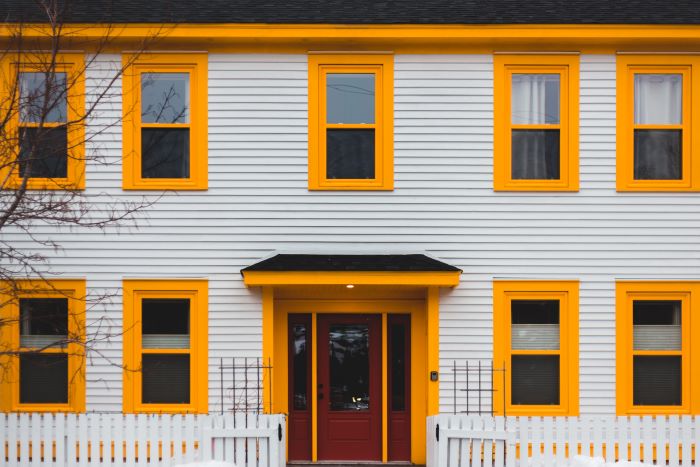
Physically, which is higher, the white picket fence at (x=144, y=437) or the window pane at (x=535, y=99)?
the window pane at (x=535, y=99)

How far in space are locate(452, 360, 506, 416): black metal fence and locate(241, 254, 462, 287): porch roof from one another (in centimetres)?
143

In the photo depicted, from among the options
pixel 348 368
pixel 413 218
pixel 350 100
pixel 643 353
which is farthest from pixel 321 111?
pixel 643 353

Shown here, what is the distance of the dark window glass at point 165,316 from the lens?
10414 mm

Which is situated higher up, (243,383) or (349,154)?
(349,154)

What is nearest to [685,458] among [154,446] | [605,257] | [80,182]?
[605,257]

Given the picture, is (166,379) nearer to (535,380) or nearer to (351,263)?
(351,263)

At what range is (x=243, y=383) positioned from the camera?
10.2 m

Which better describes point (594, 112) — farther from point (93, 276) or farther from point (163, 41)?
point (93, 276)

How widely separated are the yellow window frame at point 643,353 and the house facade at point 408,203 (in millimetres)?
29

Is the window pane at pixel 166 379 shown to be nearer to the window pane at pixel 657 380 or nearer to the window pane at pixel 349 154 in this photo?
the window pane at pixel 349 154

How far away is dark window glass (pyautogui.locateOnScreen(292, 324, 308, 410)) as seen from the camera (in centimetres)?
1073

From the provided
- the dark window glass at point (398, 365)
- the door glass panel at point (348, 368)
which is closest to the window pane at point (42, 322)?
the door glass panel at point (348, 368)

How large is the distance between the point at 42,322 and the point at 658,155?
9475 millimetres

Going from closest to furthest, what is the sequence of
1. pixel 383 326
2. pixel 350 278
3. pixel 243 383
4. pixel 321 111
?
pixel 350 278 → pixel 243 383 → pixel 321 111 → pixel 383 326
